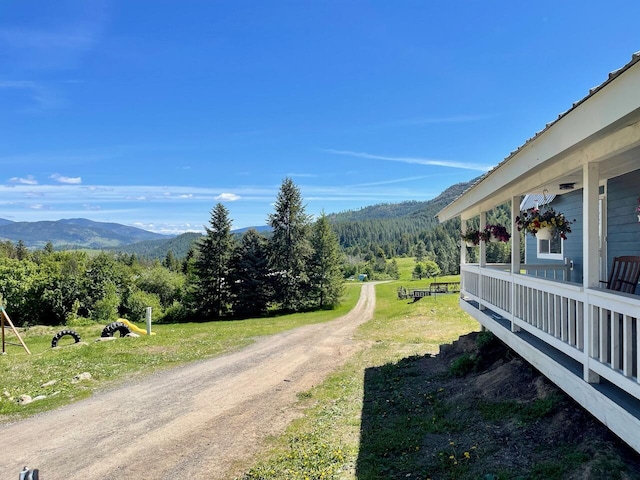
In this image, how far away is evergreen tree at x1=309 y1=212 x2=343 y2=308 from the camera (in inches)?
1176

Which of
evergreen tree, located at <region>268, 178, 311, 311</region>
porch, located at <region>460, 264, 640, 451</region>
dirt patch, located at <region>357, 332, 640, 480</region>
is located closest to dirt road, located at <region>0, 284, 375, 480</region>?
dirt patch, located at <region>357, 332, 640, 480</region>

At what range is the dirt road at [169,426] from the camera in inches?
215

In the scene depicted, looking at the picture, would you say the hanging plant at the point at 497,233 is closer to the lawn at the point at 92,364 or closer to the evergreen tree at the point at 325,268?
the lawn at the point at 92,364

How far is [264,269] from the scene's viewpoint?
98.4 feet

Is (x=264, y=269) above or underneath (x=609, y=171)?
underneath

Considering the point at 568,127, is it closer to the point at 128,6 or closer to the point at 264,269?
the point at 128,6

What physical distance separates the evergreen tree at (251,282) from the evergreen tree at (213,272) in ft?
3.01

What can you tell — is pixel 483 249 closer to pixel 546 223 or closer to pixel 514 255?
pixel 514 255

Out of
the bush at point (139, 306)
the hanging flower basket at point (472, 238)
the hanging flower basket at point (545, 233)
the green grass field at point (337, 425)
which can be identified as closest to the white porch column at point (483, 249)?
the hanging flower basket at point (472, 238)

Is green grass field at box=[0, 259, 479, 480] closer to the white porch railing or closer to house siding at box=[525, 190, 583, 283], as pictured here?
the white porch railing

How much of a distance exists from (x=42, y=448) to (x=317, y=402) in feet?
15.2

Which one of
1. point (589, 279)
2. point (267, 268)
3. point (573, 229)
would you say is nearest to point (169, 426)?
point (589, 279)

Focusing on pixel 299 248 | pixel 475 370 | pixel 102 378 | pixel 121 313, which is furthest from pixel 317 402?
pixel 121 313

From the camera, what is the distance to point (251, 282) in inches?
1164
